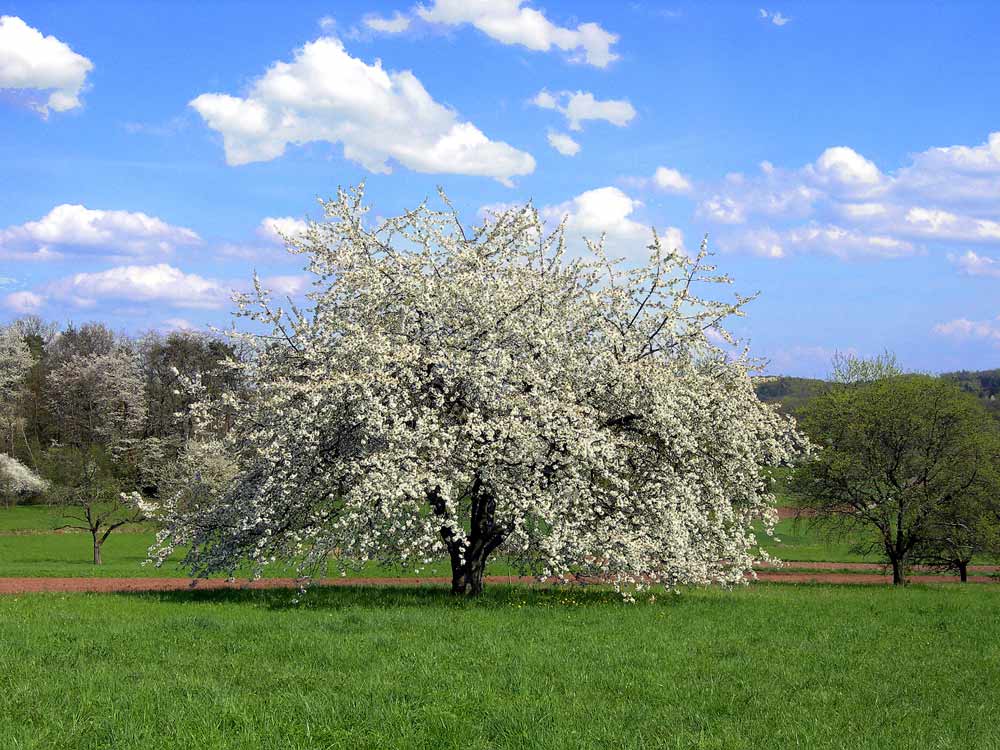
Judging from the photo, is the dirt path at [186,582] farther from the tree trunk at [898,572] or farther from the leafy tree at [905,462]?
the leafy tree at [905,462]

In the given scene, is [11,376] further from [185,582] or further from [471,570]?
[471,570]

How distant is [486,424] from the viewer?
17.8 metres

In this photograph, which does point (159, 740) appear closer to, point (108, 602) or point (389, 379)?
point (389, 379)

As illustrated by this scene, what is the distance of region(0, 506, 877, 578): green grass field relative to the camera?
32.5 m

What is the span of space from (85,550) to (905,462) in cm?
4557

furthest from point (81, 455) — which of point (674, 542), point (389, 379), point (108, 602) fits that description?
point (674, 542)

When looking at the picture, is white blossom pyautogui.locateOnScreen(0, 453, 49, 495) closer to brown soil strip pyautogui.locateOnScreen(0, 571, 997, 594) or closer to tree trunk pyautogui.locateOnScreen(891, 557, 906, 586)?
brown soil strip pyautogui.locateOnScreen(0, 571, 997, 594)

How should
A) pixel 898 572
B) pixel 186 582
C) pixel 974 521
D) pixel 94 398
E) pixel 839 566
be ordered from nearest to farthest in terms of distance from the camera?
1. pixel 186 582
2. pixel 974 521
3. pixel 898 572
4. pixel 839 566
5. pixel 94 398

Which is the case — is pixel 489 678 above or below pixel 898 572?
above

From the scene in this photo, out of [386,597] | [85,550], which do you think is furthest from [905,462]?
[85,550]

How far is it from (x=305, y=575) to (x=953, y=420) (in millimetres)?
25639

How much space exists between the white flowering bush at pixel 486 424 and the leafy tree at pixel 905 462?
1146cm

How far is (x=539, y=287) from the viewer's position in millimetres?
19875

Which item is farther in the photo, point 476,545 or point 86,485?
point 86,485
